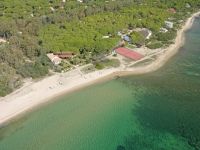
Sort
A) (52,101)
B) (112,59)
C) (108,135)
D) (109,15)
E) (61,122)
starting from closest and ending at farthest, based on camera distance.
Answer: (108,135)
(61,122)
(52,101)
(112,59)
(109,15)

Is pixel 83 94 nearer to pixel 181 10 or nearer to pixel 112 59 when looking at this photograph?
pixel 112 59

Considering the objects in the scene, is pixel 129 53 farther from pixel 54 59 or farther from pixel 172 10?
pixel 172 10

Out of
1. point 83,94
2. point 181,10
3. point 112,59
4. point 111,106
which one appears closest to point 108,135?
point 111,106

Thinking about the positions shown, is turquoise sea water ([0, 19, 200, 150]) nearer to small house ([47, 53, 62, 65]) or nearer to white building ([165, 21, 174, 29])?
small house ([47, 53, 62, 65])

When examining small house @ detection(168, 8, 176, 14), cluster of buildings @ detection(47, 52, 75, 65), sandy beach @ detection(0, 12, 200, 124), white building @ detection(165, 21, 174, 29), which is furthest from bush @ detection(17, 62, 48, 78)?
small house @ detection(168, 8, 176, 14)

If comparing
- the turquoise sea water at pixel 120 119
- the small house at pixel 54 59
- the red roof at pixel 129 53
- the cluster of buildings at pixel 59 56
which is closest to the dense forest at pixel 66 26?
the cluster of buildings at pixel 59 56

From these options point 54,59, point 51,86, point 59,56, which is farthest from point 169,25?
point 51,86

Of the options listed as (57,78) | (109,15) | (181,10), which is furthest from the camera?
(181,10)
